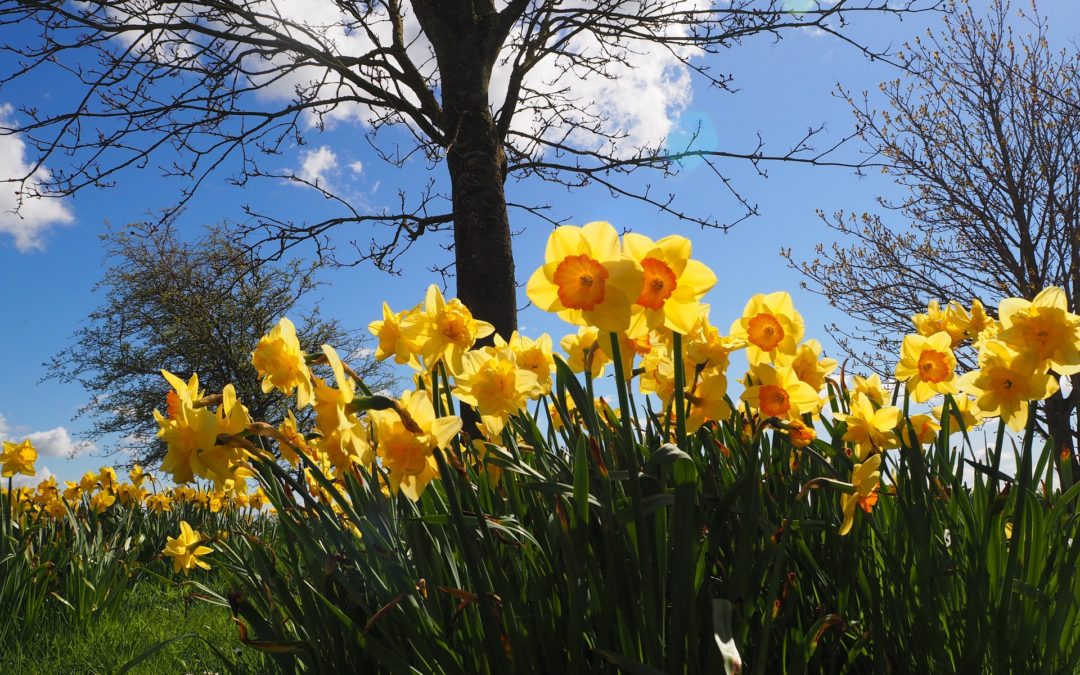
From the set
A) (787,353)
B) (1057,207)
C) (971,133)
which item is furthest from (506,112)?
(1057,207)

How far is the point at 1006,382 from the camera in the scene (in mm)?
1632

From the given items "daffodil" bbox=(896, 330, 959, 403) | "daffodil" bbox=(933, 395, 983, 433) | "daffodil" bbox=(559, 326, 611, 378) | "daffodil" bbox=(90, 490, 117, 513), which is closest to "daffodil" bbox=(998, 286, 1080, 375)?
"daffodil" bbox=(896, 330, 959, 403)

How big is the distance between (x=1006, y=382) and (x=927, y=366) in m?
0.23

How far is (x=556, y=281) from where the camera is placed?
1.16m

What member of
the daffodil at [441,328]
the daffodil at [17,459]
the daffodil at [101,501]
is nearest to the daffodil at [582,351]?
the daffodil at [441,328]

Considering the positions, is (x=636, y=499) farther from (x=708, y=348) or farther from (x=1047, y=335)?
(x=1047, y=335)

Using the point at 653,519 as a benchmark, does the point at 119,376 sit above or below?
above

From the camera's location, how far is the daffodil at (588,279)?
108 cm

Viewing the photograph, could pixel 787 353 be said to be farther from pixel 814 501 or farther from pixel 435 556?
pixel 435 556

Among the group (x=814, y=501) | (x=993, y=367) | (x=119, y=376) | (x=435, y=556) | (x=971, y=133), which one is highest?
(x=971, y=133)

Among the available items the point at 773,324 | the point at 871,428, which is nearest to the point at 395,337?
the point at 773,324

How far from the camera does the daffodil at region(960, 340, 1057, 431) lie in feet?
5.15

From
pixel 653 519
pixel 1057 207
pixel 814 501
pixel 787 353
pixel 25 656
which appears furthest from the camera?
pixel 1057 207

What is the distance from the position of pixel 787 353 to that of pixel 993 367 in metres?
0.53
